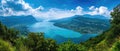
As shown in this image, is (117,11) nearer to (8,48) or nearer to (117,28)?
(117,28)

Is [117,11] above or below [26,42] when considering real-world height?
above

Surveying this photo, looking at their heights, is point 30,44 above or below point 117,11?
below

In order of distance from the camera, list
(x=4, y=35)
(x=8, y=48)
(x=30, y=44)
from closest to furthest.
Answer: (x=8, y=48) → (x=30, y=44) → (x=4, y=35)

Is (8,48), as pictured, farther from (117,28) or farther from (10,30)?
(117,28)

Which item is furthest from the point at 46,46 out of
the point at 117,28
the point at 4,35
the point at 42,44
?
the point at 117,28

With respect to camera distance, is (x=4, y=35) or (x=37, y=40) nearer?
(x=37, y=40)

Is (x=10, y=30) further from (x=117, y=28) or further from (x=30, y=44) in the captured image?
(x=117, y=28)

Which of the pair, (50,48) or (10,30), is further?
(10,30)

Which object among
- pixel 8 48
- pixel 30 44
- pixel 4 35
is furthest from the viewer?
pixel 4 35
